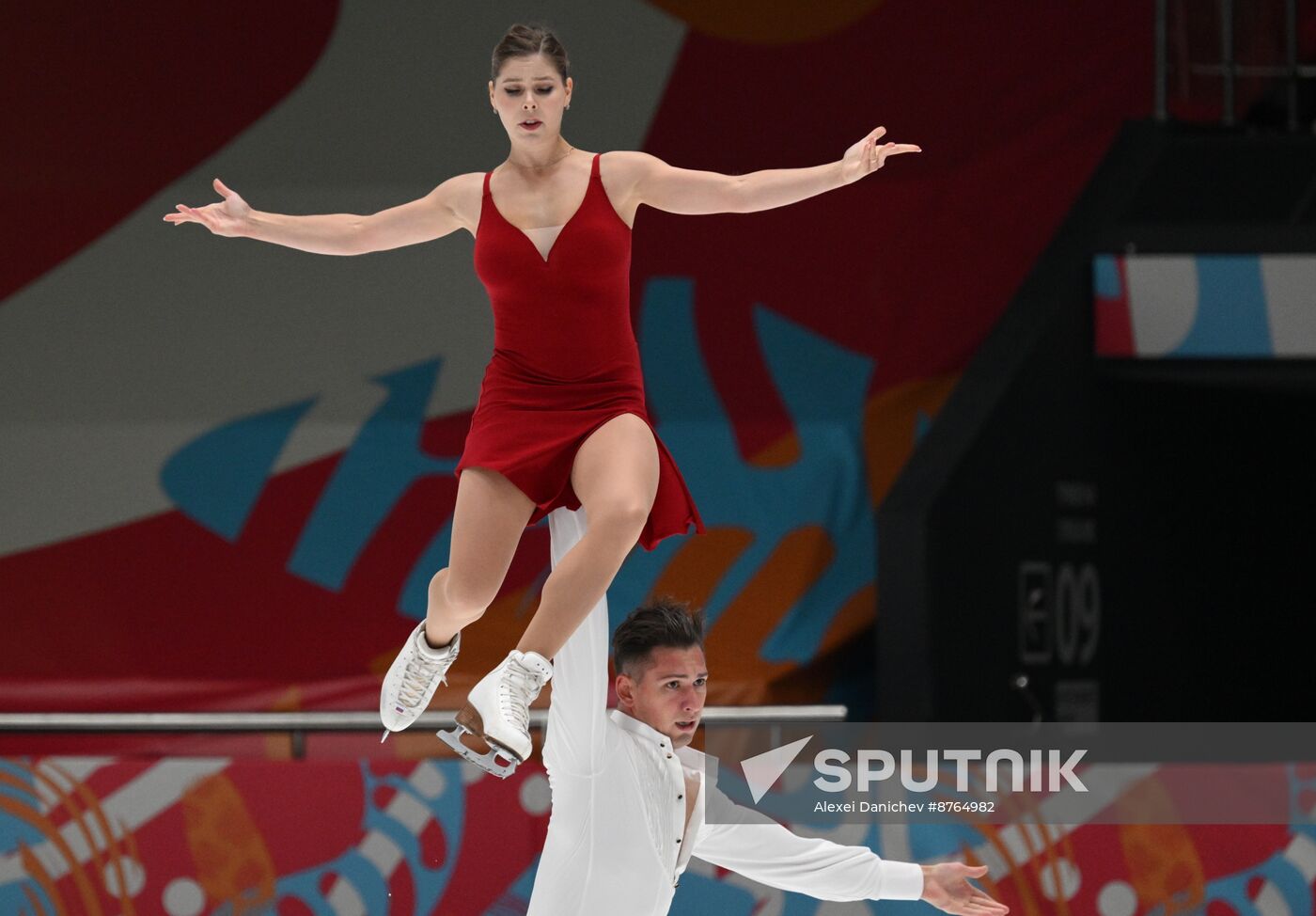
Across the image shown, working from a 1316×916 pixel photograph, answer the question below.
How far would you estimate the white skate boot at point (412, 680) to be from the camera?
12.4 ft

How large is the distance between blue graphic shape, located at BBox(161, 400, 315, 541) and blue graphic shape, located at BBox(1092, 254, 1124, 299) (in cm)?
356

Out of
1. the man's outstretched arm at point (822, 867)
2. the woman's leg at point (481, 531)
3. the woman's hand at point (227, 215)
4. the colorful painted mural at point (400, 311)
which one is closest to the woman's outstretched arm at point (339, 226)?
the woman's hand at point (227, 215)

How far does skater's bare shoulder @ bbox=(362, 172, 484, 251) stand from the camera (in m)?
3.76

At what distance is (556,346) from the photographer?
12.1 ft

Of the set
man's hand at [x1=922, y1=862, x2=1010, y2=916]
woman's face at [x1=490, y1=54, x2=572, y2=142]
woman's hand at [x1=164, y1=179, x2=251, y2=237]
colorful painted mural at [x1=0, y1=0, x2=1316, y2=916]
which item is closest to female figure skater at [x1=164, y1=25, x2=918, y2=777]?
woman's face at [x1=490, y1=54, x2=572, y2=142]

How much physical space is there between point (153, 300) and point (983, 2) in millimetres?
4074

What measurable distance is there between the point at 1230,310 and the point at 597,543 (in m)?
5.35

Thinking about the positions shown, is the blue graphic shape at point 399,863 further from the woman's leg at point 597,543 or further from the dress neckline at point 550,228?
the dress neckline at point 550,228

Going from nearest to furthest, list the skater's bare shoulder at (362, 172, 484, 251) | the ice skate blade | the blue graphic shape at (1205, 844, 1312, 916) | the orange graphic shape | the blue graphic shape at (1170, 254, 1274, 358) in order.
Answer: the ice skate blade < the skater's bare shoulder at (362, 172, 484, 251) < the blue graphic shape at (1205, 844, 1312, 916) < the orange graphic shape < the blue graphic shape at (1170, 254, 1274, 358)

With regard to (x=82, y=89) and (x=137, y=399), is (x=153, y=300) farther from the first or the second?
(x=82, y=89)

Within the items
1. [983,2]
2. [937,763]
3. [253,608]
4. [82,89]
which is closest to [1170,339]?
[983,2]

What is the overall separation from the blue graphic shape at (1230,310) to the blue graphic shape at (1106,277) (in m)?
0.35

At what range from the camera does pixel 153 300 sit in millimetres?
8328

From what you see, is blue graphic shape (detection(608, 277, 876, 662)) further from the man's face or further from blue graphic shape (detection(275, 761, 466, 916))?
the man's face
